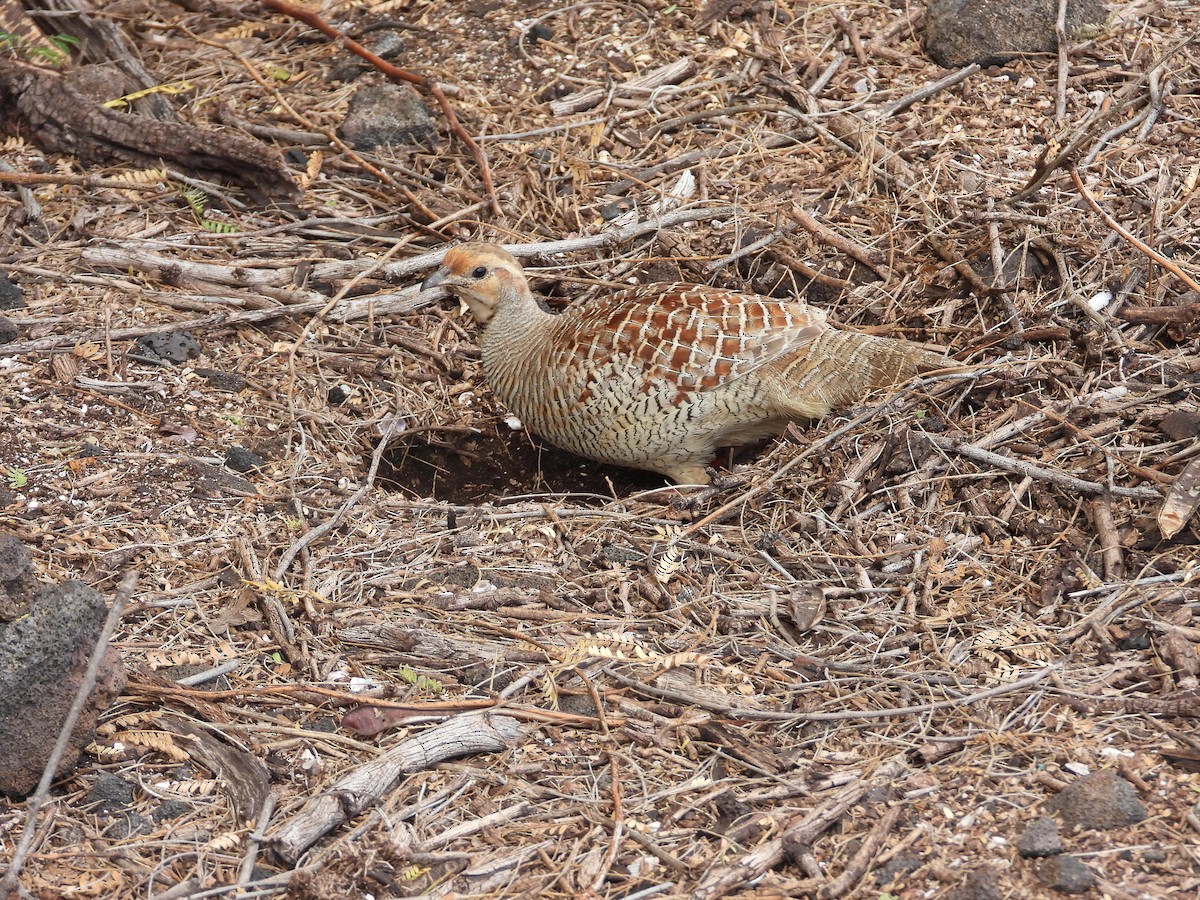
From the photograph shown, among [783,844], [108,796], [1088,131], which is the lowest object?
[783,844]

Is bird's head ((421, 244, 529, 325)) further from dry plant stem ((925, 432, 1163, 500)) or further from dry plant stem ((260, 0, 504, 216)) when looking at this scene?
dry plant stem ((925, 432, 1163, 500))

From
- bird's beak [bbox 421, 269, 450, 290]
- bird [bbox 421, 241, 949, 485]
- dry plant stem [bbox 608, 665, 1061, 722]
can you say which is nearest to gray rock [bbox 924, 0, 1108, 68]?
bird [bbox 421, 241, 949, 485]

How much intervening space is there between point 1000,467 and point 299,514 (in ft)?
8.93

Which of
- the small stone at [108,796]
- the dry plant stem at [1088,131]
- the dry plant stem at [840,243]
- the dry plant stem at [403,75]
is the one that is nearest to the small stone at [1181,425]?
the dry plant stem at [1088,131]

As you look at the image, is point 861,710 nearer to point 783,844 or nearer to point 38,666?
point 783,844

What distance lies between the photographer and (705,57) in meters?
7.11

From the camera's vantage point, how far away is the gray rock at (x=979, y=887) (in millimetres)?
3156

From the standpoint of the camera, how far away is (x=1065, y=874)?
125 inches

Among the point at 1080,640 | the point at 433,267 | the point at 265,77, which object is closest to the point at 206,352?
the point at 433,267

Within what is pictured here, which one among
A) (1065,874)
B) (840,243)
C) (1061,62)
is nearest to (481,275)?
(840,243)

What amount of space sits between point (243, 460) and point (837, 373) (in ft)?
8.23

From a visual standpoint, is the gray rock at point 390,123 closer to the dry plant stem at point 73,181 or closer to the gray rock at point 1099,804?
the dry plant stem at point 73,181

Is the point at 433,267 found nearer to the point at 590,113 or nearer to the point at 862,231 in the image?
the point at 590,113

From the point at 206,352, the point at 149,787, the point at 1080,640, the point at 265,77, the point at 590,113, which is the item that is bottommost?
the point at 1080,640
